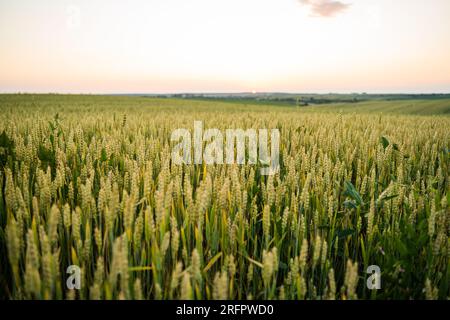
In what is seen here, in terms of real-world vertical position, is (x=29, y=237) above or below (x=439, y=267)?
above

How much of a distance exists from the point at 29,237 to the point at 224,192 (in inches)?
31.6

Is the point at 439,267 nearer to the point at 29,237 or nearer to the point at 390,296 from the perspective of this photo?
the point at 390,296

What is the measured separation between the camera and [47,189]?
1452 mm

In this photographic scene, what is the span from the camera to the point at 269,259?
90 centimetres

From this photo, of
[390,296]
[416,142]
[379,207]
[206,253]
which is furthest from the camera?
[416,142]

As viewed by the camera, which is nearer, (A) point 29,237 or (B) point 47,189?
(A) point 29,237
